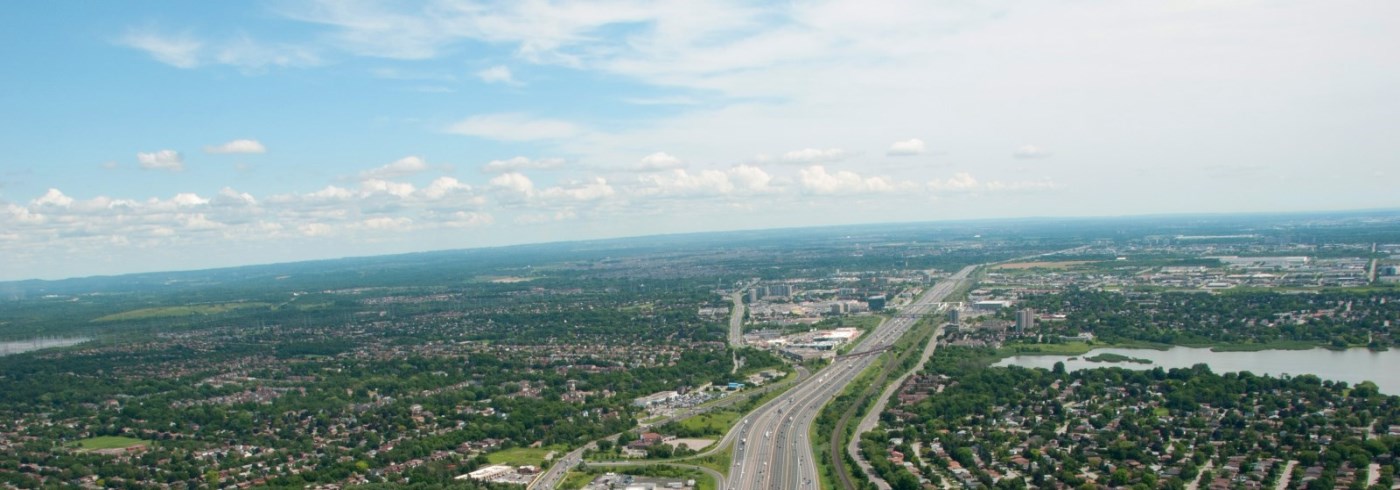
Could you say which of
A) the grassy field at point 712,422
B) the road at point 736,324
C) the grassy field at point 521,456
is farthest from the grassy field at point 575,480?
the road at point 736,324

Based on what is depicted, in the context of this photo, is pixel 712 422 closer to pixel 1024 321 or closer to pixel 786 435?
pixel 786 435

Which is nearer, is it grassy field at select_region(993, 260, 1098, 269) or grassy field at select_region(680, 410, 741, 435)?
grassy field at select_region(680, 410, 741, 435)

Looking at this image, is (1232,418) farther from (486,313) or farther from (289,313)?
(289,313)

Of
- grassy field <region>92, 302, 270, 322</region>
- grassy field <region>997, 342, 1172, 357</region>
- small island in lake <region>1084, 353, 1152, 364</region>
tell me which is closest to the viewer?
small island in lake <region>1084, 353, 1152, 364</region>

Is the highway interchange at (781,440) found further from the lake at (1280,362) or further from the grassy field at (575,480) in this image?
the lake at (1280,362)

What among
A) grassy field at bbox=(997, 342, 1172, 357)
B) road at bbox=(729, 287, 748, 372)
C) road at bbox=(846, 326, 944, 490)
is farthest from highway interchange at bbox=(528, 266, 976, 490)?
grassy field at bbox=(997, 342, 1172, 357)

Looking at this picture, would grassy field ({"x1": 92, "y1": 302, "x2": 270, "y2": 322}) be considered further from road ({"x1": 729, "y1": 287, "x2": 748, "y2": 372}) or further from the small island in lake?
the small island in lake
